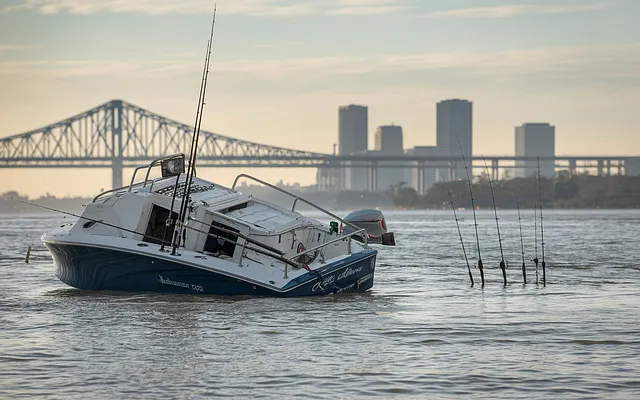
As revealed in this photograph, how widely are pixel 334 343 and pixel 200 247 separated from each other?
5898mm

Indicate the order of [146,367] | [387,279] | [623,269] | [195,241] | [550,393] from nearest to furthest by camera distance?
1. [550,393]
2. [146,367]
3. [195,241]
4. [387,279]
5. [623,269]

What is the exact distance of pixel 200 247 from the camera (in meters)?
20.1

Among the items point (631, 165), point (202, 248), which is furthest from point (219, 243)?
point (631, 165)

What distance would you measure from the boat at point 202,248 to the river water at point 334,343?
1.01ft

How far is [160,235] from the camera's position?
20.8m

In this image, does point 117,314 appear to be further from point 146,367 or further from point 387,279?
point 387,279

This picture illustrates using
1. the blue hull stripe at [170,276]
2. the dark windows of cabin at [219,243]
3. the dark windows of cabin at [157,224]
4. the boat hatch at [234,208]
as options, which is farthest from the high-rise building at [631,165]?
the dark windows of cabin at [219,243]

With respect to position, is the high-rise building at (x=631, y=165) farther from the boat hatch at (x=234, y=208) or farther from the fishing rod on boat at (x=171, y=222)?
the fishing rod on boat at (x=171, y=222)

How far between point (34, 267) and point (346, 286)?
41.3 feet

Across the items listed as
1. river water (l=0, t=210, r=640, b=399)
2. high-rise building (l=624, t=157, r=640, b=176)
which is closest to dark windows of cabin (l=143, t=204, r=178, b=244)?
river water (l=0, t=210, r=640, b=399)

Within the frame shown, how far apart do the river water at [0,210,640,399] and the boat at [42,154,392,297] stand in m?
0.31

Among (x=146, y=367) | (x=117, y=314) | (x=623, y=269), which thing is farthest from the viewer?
(x=623, y=269)

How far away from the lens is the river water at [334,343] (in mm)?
11672

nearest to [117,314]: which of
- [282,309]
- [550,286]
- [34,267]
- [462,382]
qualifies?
[282,309]
